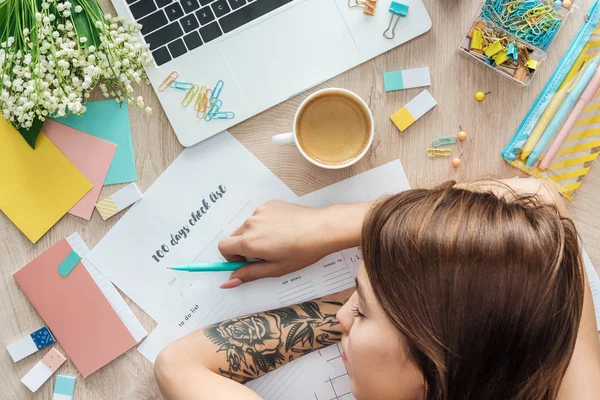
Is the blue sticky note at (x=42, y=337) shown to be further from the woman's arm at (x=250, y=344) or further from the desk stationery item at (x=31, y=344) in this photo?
the woman's arm at (x=250, y=344)

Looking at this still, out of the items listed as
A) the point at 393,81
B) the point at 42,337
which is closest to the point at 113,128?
the point at 42,337

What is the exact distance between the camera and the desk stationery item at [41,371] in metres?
0.95

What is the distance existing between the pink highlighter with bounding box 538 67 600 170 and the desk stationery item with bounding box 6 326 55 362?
0.96 m

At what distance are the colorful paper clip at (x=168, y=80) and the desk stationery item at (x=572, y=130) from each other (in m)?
0.62

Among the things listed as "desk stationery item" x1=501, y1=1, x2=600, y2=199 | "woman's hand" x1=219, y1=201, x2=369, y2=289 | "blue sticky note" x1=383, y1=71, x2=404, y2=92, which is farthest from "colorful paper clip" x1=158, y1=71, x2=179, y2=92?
"desk stationery item" x1=501, y1=1, x2=600, y2=199

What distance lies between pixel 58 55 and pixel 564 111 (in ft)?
2.84

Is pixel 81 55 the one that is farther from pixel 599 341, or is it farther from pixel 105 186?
pixel 599 341

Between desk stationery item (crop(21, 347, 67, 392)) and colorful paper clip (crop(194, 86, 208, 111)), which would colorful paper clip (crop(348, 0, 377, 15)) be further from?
desk stationery item (crop(21, 347, 67, 392))

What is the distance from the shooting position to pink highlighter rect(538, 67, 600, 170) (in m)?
0.88

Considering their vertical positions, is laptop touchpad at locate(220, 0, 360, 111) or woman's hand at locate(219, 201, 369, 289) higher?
laptop touchpad at locate(220, 0, 360, 111)

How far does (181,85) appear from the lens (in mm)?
915

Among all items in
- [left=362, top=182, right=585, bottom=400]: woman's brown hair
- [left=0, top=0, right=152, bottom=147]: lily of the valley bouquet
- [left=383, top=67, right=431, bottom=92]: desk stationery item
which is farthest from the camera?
[left=383, top=67, right=431, bottom=92]: desk stationery item

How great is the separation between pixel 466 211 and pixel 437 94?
0.36 meters

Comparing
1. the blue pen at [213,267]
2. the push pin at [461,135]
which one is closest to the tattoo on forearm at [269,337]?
the blue pen at [213,267]
